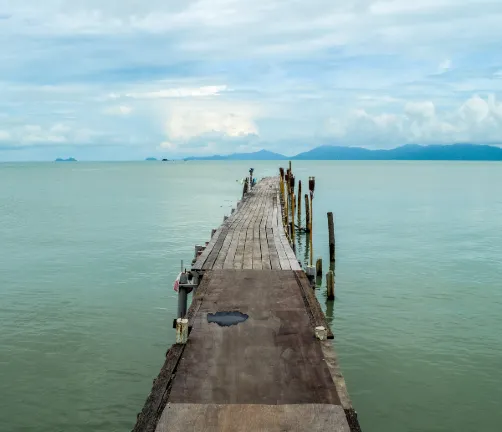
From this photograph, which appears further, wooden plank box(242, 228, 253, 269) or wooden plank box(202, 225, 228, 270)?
wooden plank box(242, 228, 253, 269)

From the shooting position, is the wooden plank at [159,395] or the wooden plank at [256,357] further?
the wooden plank at [256,357]

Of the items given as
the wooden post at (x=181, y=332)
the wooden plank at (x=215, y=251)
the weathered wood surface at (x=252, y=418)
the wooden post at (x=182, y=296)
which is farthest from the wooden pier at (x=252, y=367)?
the wooden plank at (x=215, y=251)

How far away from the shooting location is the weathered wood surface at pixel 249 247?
16.1m

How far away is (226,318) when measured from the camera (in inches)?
430

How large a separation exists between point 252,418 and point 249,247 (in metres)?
12.3

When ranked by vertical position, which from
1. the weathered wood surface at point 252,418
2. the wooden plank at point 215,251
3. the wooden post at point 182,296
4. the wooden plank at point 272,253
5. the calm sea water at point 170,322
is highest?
the wooden plank at point 215,251

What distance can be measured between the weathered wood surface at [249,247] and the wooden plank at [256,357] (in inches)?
130

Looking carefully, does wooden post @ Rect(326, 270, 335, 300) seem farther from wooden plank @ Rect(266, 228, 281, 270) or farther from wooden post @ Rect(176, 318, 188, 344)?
wooden post @ Rect(176, 318, 188, 344)

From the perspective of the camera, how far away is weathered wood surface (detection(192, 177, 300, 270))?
1609 cm

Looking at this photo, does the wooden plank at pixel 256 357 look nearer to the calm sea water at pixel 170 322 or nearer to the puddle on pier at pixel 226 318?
the puddle on pier at pixel 226 318

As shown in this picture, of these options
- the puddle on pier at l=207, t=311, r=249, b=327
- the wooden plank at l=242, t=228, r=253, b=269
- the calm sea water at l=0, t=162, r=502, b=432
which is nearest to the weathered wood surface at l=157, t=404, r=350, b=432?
the puddle on pier at l=207, t=311, r=249, b=327

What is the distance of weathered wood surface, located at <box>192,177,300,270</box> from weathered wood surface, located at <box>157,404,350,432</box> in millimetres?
8412

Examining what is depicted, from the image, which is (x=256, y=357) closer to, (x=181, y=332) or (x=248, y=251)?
(x=181, y=332)

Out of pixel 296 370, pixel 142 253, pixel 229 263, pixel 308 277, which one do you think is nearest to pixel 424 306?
pixel 308 277
